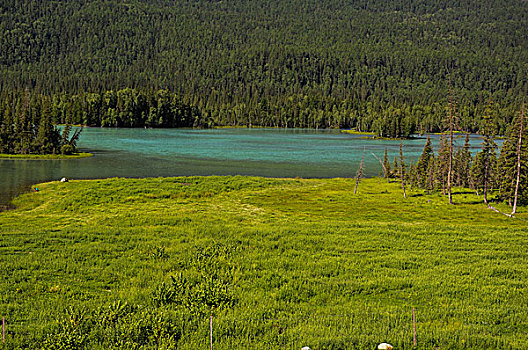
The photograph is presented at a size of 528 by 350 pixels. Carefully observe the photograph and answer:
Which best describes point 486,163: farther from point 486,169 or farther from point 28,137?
point 28,137

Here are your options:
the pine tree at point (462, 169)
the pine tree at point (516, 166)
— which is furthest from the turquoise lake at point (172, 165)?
the pine tree at point (516, 166)

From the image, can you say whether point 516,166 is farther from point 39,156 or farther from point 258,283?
point 39,156

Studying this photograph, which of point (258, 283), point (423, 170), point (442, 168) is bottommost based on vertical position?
point (258, 283)

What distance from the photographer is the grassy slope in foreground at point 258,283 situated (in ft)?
41.8

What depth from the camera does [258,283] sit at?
1772 cm

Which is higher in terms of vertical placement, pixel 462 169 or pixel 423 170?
pixel 462 169

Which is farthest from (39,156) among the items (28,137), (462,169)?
(462,169)

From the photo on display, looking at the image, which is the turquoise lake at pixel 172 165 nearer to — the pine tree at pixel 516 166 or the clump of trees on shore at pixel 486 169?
the clump of trees on shore at pixel 486 169

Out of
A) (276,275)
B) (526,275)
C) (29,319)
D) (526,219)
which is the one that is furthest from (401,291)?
(526,219)

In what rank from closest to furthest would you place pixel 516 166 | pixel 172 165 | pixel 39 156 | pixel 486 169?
pixel 516 166
pixel 486 169
pixel 172 165
pixel 39 156

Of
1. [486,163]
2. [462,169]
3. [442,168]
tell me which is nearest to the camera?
[486,163]

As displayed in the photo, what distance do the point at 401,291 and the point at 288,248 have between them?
8046 millimetres

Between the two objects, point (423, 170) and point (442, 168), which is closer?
point (442, 168)

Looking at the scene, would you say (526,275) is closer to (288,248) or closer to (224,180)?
(288,248)
